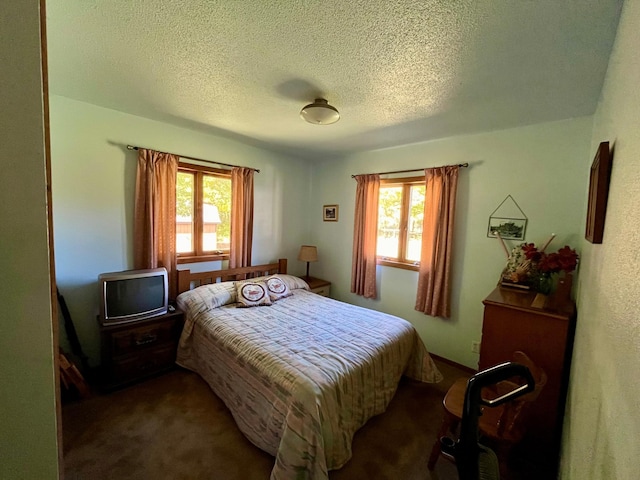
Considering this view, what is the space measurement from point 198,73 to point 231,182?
1.68 metres

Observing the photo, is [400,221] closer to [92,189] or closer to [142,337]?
[142,337]

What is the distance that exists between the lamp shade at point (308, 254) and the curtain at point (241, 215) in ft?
2.80

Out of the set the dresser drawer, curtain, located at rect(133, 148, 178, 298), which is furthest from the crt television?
curtain, located at rect(133, 148, 178, 298)

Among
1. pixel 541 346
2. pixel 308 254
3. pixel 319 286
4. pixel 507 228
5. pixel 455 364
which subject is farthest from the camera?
pixel 308 254

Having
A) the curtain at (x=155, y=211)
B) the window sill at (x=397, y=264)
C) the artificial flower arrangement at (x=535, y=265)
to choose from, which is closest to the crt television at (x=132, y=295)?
the curtain at (x=155, y=211)

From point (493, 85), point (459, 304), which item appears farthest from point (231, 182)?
point (459, 304)

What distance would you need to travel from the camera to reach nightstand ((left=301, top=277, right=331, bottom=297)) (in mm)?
3782

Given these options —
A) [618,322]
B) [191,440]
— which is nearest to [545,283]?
[618,322]

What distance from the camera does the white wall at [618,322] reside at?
589 millimetres

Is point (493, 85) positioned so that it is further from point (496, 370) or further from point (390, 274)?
point (390, 274)

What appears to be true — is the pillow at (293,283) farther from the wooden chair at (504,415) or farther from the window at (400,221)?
the wooden chair at (504,415)

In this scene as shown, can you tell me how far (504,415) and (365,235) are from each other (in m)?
2.39

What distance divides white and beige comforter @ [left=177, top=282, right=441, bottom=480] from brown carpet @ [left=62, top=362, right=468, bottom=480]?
0.11 m

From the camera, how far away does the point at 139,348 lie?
243 cm
